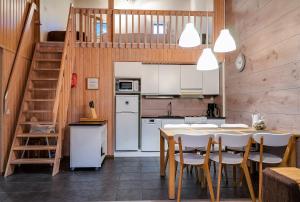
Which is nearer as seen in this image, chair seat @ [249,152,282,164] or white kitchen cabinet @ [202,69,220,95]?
chair seat @ [249,152,282,164]

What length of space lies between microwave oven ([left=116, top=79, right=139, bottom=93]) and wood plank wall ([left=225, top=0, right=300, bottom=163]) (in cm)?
218

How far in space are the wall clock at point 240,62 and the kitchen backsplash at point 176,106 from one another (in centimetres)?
165

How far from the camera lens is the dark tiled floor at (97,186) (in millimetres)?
3449

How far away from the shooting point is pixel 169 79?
633cm

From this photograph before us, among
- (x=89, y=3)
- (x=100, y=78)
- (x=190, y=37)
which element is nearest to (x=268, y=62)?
(x=190, y=37)

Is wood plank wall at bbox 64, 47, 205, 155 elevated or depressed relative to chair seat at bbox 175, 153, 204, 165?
elevated

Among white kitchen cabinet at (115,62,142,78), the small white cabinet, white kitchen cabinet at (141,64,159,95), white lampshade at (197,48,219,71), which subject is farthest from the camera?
white kitchen cabinet at (141,64,159,95)

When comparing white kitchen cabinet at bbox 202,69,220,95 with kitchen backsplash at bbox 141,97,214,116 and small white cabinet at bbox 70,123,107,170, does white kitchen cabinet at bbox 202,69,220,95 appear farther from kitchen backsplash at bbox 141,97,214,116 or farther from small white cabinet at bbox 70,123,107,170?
small white cabinet at bbox 70,123,107,170

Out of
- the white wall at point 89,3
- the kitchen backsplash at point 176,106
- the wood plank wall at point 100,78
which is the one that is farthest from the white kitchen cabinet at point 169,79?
the white wall at point 89,3

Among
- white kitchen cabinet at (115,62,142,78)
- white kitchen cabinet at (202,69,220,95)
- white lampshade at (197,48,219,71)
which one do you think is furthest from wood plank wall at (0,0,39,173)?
white kitchen cabinet at (202,69,220,95)

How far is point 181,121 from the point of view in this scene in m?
6.08

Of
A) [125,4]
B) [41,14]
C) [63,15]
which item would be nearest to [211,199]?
[41,14]

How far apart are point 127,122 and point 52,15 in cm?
379

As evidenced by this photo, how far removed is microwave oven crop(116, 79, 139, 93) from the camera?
20.0ft
